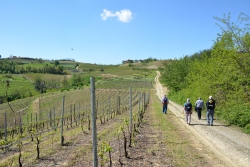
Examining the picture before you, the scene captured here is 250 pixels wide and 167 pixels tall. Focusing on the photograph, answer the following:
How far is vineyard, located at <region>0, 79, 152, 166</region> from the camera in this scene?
1174cm

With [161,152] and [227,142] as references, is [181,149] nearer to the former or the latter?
[161,152]

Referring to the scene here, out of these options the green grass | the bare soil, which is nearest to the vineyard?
the bare soil

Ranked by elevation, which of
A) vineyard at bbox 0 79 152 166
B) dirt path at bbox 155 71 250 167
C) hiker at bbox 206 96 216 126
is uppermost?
hiker at bbox 206 96 216 126

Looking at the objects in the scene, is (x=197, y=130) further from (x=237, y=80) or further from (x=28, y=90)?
(x=28, y=90)

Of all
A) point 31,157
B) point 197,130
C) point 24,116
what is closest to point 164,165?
point 31,157

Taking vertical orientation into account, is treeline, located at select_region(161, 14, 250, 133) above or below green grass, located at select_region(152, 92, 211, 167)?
above

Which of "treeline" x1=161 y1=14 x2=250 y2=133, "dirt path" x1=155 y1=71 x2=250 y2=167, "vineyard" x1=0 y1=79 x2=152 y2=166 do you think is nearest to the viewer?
"dirt path" x1=155 y1=71 x2=250 y2=167

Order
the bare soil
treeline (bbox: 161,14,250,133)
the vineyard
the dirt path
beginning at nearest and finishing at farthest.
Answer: the bare soil, the dirt path, the vineyard, treeline (bbox: 161,14,250,133)

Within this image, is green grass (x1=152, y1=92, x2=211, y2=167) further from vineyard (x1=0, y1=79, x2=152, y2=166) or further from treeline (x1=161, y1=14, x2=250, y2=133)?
treeline (x1=161, y1=14, x2=250, y2=133)

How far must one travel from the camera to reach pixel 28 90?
7800 cm

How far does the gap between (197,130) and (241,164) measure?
6.67 m

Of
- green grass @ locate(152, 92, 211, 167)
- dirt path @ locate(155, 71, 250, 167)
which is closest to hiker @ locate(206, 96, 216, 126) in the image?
dirt path @ locate(155, 71, 250, 167)

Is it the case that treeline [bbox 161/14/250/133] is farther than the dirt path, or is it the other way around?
treeline [bbox 161/14/250/133]

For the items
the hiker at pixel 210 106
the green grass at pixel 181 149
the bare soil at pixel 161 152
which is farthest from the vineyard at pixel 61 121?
the hiker at pixel 210 106
